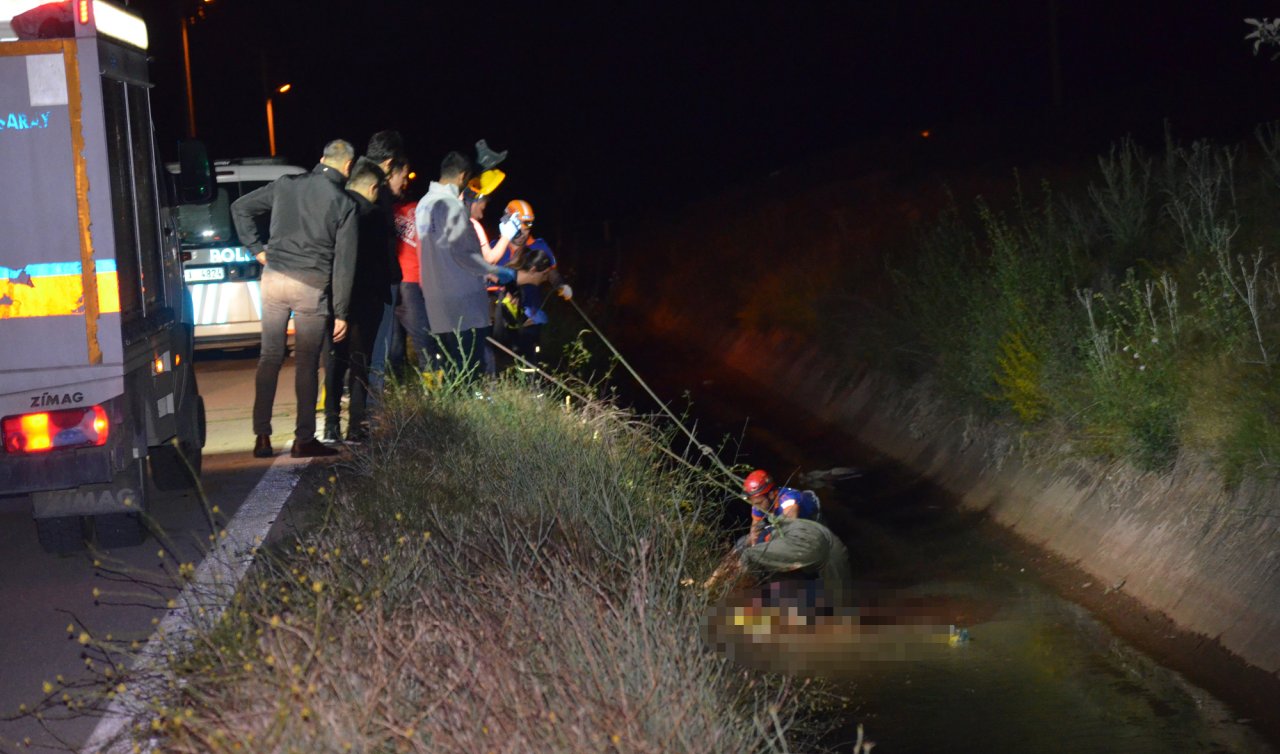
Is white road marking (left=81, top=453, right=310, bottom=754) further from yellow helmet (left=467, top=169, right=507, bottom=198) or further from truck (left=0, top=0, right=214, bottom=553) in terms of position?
yellow helmet (left=467, top=169, right=507, bottom=198)

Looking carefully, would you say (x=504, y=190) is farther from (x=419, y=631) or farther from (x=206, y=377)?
(x=419, y=631)

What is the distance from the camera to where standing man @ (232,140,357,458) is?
10289 millimetres

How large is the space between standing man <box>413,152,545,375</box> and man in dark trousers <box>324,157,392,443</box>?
0.28 m

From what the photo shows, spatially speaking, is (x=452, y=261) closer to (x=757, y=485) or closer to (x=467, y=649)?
(x=757, y=485)

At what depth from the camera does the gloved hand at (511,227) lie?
11594 mm

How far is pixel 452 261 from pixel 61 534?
10.5 ft

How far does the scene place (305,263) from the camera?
10375mm

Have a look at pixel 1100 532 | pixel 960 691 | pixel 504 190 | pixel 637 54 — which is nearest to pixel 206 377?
pixel 1100 532

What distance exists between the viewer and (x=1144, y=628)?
7.58 meters

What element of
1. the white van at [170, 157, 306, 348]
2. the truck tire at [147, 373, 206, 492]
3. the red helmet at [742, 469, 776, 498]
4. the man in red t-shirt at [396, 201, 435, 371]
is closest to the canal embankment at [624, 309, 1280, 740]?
the red helmet at [742, 469, 776, 498]

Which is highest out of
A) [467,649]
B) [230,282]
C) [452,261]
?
[452,261]

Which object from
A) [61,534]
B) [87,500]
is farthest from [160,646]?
[61,534]

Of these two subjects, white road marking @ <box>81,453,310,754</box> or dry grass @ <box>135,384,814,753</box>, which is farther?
white road marking @ <box>81,453,310,754</box>

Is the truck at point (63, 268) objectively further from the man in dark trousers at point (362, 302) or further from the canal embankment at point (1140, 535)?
the canal embankment at point (1140, 535)
